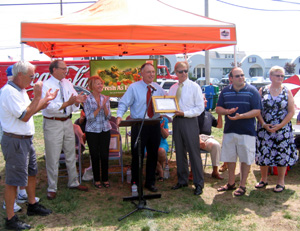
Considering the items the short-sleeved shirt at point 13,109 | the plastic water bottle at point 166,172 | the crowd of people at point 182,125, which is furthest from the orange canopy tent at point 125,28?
the plastic water bottle at point 166,172

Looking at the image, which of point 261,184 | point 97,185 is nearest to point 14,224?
point 97,185

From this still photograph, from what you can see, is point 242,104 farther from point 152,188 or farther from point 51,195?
point 51,195

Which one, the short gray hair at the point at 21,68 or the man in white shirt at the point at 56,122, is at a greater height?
the short gray hair at the point at 21,68

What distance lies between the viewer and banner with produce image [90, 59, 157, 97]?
6.45 m

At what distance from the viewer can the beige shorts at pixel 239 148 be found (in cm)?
407

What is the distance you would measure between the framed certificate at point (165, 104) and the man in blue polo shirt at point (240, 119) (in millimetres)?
711

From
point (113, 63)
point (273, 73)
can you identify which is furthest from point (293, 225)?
point (113, 63)

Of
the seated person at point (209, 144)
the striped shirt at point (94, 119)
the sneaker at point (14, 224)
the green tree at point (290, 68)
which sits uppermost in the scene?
the green tree at point (290, 68)

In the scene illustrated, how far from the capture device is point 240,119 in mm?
4098

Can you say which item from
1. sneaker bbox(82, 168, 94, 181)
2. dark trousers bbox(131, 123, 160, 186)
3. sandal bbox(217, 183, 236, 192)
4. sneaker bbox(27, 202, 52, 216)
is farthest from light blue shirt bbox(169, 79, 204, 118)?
sneaker bbox(27, 202, 52, 216)

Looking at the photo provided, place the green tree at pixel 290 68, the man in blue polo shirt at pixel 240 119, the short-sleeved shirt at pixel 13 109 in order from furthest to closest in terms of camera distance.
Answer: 1. the green tree at pixel 290 68
2. the man in blue polo shirt at pixel 240 119
3. the short-sleeved shirt at pixel 13 109

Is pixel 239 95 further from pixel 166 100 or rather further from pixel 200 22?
pixel 200 22

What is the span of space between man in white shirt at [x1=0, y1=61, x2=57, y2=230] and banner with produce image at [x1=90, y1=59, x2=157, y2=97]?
325 cm

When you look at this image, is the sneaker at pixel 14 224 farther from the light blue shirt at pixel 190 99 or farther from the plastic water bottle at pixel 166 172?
the light blue shirt at pixel 190 99
